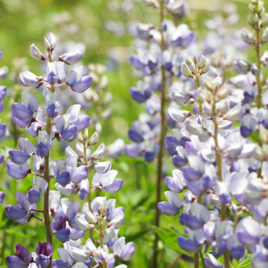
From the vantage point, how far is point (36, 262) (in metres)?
1.69

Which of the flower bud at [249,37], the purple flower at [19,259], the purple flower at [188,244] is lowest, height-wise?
the purple flower at [19,259]

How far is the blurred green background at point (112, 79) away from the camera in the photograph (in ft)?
8.73

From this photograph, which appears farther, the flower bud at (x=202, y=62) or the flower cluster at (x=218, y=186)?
the flower bud at (x=202, y=62)

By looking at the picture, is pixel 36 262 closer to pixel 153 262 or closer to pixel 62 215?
pixel 62 215

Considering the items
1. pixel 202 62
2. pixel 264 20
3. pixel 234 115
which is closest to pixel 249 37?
pixel 264 20

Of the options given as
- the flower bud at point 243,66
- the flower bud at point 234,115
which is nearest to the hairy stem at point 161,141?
the flower bud at point 243,66

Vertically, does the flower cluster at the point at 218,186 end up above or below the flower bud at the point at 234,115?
below

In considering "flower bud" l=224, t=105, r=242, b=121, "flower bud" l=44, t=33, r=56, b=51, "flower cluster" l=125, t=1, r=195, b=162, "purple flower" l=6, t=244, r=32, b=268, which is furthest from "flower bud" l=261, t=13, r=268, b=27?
"purple flower" l=6, t=244, r=32, b=268

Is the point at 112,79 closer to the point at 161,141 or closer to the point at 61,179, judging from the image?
the point at 161,141

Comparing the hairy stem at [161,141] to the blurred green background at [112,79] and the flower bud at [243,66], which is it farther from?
the flower bud at [243,66]

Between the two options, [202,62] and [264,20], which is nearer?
[202,62]

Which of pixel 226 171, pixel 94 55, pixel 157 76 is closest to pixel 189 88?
pixel 157 76

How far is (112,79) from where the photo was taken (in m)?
5.14

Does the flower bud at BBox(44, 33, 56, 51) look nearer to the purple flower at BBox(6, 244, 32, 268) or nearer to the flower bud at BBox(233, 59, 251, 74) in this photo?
the purple flower at BBox(6, 244, 32, 268)
